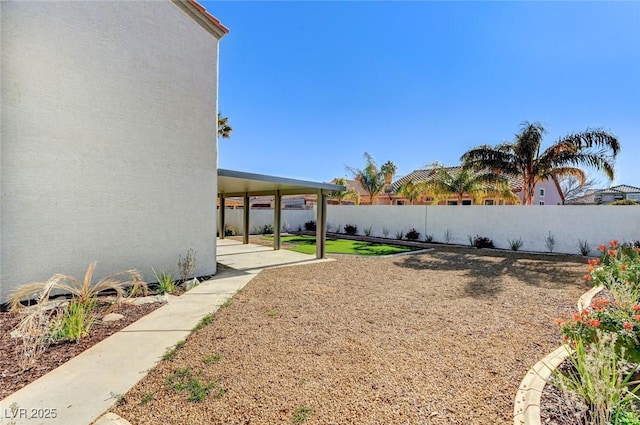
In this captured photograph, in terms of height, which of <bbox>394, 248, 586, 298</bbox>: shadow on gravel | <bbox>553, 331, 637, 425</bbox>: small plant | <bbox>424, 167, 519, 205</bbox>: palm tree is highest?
<bbox>424, 167, 519, 205</bbox>: palm tree

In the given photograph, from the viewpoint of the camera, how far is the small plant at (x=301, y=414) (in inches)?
113

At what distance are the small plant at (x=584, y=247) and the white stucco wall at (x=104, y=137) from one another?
54.2 feet

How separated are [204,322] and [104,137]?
4.93 m

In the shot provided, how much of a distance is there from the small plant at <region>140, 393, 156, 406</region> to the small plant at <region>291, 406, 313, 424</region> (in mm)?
1571

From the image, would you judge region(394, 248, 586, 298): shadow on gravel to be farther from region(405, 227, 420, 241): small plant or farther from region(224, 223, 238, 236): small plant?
region(224, 223, 238, 236): small plant

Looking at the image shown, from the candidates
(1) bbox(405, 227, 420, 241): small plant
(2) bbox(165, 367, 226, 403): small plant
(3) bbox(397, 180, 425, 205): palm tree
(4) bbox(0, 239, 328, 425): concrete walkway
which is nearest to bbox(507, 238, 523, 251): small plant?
(1) bbox(405, 227, 420, 241): small plant

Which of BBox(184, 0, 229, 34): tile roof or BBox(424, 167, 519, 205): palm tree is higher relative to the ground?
BBox(184, 0, 229, 34): tile roof

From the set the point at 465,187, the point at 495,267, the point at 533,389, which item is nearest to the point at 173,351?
the point at 533,389

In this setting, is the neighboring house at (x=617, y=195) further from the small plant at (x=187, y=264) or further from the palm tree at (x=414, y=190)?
the small plant at (x=187, y=264)

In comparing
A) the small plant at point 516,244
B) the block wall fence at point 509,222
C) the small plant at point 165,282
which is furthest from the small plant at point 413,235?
the small plant at point 165,282

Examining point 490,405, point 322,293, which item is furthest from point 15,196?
point 490,405

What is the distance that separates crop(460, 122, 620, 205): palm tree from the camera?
14.1m

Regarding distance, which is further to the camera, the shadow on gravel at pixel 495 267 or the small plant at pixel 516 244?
the small plant at pixel 516 244

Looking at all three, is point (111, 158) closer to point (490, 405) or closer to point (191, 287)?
point (191, 287)
